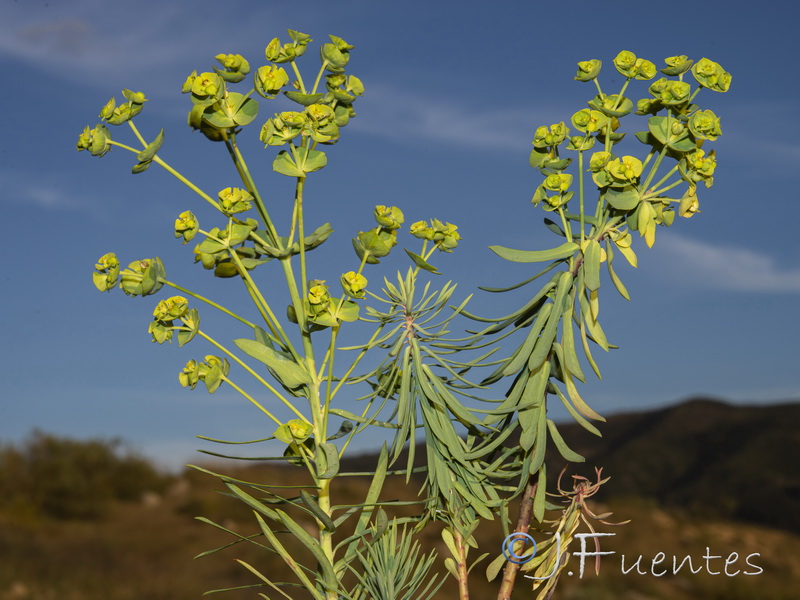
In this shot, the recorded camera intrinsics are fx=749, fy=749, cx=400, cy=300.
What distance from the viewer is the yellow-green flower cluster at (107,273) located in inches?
53.0

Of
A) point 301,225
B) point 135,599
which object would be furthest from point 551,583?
point 135,599

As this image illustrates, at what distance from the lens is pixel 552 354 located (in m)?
1.39

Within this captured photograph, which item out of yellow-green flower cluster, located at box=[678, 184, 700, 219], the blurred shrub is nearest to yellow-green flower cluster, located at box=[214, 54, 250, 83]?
yellow-green flower cluster, located at box=[678, 184, 700, 219]

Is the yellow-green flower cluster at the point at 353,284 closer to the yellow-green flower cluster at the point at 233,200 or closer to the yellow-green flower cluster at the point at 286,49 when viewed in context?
the yellow-green flower cluster at the point at 233,200

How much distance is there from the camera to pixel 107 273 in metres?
1.35

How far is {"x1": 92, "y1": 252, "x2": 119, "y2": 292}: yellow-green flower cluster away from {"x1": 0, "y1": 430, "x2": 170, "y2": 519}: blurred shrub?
529 cm

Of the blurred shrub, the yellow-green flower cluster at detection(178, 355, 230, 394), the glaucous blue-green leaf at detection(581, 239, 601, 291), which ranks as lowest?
A: the blurred shrub

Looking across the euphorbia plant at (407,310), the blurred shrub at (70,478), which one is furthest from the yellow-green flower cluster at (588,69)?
the blurred shrub at (70,478)

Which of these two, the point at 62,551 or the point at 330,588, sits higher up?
the point at 330,588

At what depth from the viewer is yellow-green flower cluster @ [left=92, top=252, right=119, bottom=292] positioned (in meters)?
1.35

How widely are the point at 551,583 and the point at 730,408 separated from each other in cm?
888

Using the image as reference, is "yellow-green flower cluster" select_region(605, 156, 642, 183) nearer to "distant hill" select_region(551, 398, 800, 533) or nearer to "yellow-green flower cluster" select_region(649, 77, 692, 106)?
"yellow-green flower cluster" select_region(649, 77, 692, 106)

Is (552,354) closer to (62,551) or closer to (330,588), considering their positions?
(330,588)

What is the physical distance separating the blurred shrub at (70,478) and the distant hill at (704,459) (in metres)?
2.16
